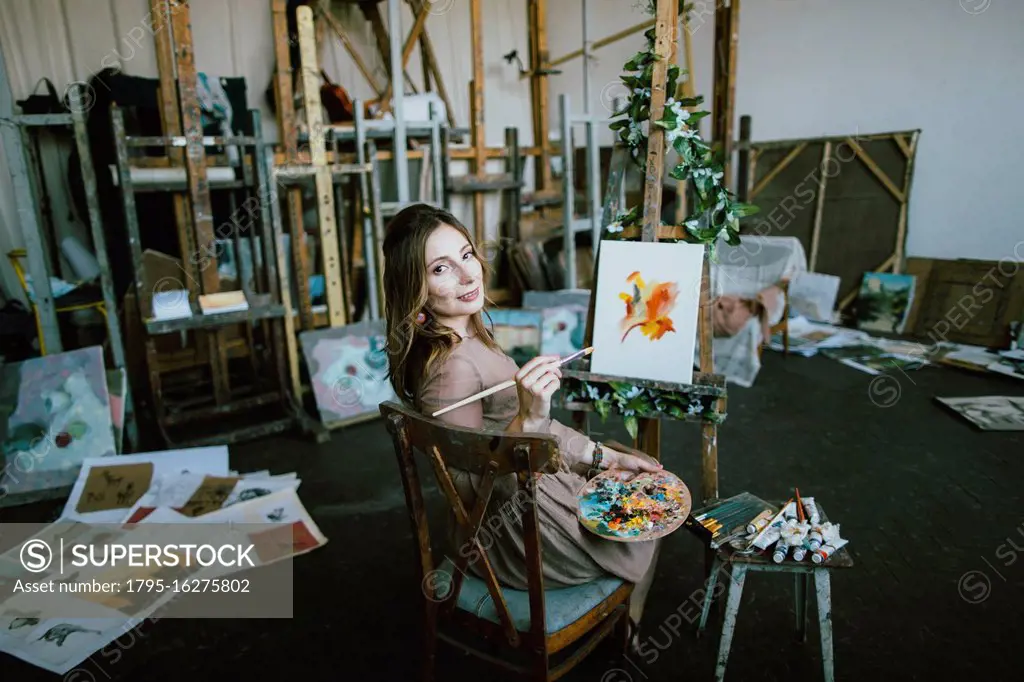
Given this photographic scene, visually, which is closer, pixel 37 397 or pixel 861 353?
pixel 37 397

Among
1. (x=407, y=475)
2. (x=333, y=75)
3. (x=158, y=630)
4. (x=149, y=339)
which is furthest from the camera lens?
(x=333, y=75)

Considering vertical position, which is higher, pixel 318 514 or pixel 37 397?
pixel 37 397

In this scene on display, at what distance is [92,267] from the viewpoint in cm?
440

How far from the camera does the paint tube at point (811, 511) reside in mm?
1585

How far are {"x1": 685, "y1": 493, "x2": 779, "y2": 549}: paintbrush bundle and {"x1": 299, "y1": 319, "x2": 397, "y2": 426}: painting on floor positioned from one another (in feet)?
→ 7.41

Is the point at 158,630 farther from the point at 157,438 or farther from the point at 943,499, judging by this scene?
the point at 943,499

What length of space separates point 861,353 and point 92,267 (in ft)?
17.6

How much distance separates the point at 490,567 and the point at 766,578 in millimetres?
1318

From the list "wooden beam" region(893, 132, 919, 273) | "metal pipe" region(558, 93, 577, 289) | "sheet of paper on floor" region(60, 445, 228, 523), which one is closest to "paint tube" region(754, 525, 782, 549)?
"sheet of paper on floor" region(60, 445, 228, 523)

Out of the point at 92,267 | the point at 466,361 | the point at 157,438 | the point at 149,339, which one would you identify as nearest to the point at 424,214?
the point at 466,361

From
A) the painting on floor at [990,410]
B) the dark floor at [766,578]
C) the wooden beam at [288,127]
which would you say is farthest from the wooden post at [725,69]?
the wooden beam at [288,127]

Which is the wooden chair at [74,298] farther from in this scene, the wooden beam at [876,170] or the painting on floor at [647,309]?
the wooden beam at [876,170]

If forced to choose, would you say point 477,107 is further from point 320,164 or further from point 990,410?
point 990,410

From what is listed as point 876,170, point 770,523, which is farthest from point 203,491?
point 876,170
